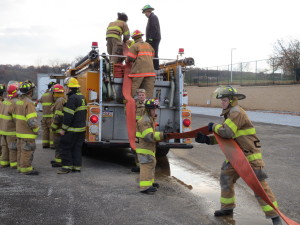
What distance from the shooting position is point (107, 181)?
6348mm

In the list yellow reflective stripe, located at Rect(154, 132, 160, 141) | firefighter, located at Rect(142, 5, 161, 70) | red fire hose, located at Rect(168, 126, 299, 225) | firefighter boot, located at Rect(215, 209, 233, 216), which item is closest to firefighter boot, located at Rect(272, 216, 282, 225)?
red fire hose, located at Rect(168, 126, 299, 225)

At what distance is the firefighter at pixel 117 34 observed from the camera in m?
8.62

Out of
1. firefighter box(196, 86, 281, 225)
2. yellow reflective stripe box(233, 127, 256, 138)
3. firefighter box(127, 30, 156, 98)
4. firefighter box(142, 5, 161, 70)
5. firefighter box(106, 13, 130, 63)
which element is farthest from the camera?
firefighter box(106, 13, 130, 63)

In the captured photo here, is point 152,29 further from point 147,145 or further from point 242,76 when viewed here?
point 242,76

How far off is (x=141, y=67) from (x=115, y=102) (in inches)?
36.9

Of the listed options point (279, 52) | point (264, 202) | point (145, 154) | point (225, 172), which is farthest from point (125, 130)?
point (279, 52)

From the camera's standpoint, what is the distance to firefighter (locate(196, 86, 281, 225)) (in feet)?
14.3

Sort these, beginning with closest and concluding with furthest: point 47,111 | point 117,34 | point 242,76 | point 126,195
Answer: point 126,195, point 117,34, point 47,111, point 242,76

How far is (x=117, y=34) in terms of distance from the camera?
8.70m

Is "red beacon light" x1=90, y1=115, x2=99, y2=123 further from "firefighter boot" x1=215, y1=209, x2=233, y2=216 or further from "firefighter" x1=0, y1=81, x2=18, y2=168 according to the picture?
"firefighter boot" x1=215, y1=209, x2=233, y2=216

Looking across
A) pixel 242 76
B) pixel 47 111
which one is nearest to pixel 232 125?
pixel 47 111

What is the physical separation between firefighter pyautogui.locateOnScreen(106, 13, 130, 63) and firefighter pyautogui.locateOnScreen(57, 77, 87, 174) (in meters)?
2.09

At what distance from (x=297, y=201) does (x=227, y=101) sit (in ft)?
7.05

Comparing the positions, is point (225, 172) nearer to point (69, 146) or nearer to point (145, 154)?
point (145, 154)
